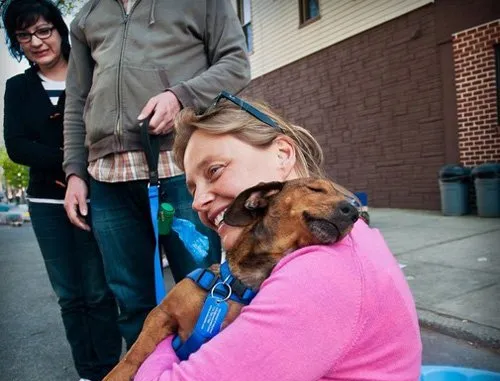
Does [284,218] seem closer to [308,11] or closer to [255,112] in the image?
[255,112]

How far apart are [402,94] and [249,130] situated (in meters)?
9.28

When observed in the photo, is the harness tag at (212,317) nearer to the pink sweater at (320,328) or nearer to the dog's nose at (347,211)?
the pink sweater at (320,328)

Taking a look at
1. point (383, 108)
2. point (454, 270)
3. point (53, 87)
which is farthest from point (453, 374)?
point (383, 108)

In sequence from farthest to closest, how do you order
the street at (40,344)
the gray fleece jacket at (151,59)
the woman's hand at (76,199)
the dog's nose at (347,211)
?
1. the street at (40,344)
2. the woman's hand at (76,199)
3. the gray fleece jacket at (151,59)
4. the dog's nose at (347,211)

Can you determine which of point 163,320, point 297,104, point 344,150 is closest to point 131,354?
point 163,320

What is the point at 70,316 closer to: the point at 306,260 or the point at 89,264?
the point at 89,264

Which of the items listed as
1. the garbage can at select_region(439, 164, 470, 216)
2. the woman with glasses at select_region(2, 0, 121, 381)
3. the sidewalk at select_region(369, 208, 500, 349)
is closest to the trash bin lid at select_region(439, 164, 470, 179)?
the garbage can at select_region(439, 164, 470, 216)

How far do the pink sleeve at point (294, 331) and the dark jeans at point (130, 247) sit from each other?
1184 millimetres

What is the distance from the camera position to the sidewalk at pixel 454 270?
12.3 ft

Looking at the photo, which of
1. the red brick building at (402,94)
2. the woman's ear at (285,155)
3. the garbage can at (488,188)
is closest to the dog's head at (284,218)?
the woman's ear at (285,155)

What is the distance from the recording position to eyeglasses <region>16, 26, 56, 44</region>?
8.86 feet

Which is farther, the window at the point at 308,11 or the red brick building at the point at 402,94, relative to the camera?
the window at the point at 308,11

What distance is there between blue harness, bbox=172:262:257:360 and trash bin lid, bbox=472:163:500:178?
7.96 m

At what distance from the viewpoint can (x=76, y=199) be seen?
2451 millimetres
